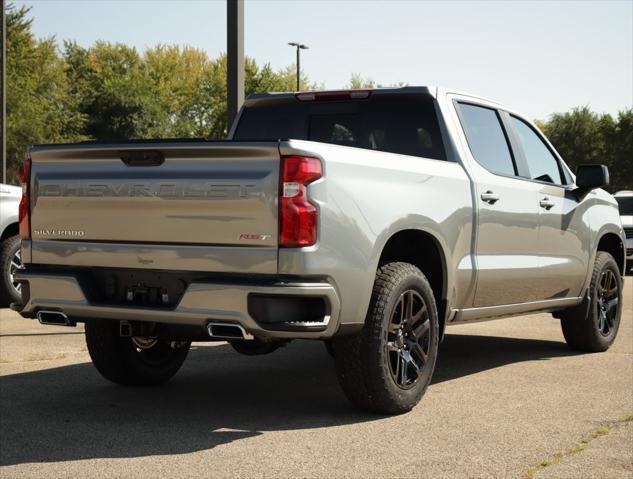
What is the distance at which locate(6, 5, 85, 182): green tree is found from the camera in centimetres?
5241

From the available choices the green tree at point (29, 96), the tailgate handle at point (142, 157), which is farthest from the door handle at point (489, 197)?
the green tree at point (29, 96)

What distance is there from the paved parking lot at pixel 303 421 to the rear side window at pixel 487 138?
4.88ft

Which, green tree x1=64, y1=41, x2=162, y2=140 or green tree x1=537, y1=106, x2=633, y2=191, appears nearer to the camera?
green tree x1=537, y1=106, x2=633, y2=191

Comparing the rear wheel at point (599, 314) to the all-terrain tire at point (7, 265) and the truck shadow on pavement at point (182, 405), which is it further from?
the all-terrain tire at point (7, 265)

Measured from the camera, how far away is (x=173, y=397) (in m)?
6.58

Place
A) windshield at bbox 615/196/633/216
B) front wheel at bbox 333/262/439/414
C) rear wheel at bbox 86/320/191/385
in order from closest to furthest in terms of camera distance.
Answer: front wheel at bbox 333/262/439/414, rear wheel at bbox 86/320/191/385, windshield at bbox 615/196/633/216

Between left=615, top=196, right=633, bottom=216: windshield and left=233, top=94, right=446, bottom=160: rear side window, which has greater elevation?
left=233, top=94, right=446, bottom=160: rear side window

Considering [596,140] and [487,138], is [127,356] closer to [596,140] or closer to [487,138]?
[487,138]

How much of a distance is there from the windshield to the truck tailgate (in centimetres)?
1653

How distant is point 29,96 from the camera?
54.2 metres

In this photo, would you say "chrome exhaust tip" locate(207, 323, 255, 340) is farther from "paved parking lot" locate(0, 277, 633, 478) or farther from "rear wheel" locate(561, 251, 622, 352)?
"rear wheel" locate(561, 251, 622, 352)

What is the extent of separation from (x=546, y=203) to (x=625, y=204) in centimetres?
1391

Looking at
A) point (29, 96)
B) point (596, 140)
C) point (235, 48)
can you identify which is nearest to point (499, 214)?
point (235, 48)

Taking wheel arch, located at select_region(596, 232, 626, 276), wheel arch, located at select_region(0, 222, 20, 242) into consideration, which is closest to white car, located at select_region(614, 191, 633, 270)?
wheel arch, located at select_region(596, 232, 626, 276)
